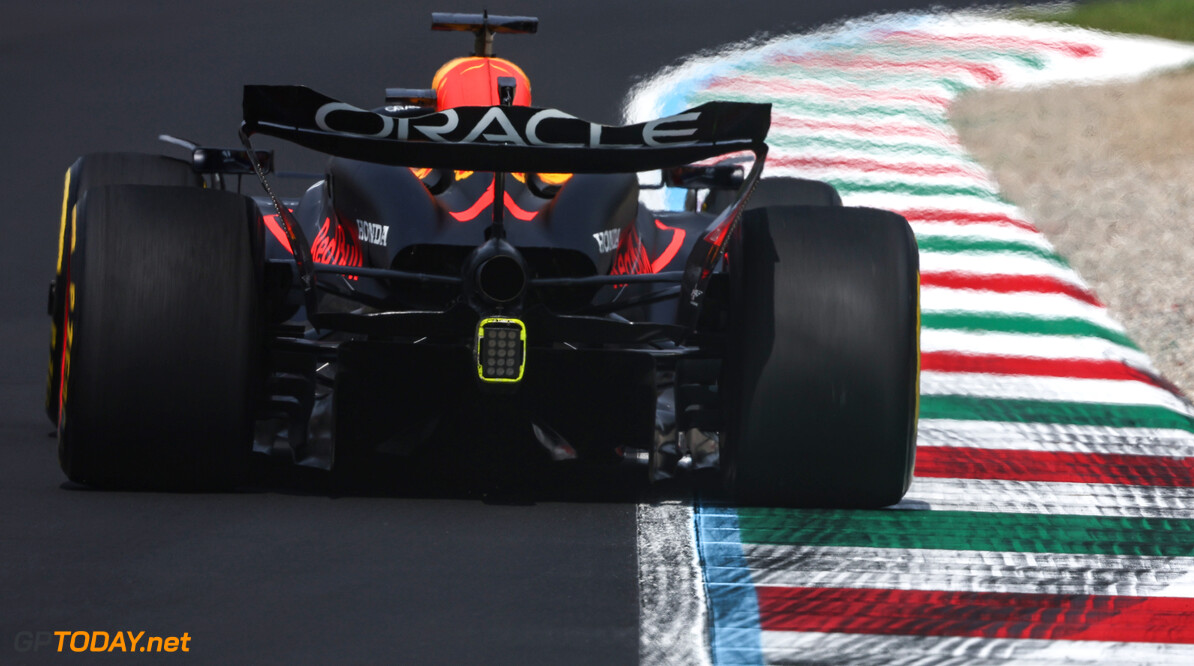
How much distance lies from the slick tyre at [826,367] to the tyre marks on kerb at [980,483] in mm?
149

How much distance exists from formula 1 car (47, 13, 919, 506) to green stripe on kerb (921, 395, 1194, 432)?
209 centimetres

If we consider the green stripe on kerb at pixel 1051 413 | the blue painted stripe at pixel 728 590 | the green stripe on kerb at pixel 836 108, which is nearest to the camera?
the blue painted stripe at pixel 728 590

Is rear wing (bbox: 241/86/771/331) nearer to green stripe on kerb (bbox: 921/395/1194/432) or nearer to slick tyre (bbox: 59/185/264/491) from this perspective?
slick tyre (bbox: 59/185/264/491)

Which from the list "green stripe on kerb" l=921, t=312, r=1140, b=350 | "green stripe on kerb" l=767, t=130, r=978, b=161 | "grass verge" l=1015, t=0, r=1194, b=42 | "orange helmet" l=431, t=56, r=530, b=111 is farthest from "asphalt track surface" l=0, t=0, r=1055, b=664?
"grass verge" l=1015, t=0, r=1194, b=42

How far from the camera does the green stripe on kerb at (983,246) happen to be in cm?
1114

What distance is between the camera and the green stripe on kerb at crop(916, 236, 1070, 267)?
439 inches

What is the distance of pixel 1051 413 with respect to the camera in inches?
312

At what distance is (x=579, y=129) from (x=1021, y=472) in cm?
254

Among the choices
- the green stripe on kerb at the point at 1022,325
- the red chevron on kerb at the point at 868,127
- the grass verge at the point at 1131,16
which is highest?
the grass verge at the point at 1131,16

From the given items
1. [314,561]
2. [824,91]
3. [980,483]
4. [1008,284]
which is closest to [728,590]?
[314,561]

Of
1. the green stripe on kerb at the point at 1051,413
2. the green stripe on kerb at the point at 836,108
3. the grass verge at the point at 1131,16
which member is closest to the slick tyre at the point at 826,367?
the green stripe on kerb at the point at 1051,413

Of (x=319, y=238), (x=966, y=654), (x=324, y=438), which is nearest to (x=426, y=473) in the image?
(x=324, y=438)

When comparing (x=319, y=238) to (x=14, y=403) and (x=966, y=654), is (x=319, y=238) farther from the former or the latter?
(x=966, y=654)

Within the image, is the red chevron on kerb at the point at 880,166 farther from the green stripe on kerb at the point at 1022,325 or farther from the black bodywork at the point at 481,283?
the black bodywork at the point at 481,283
